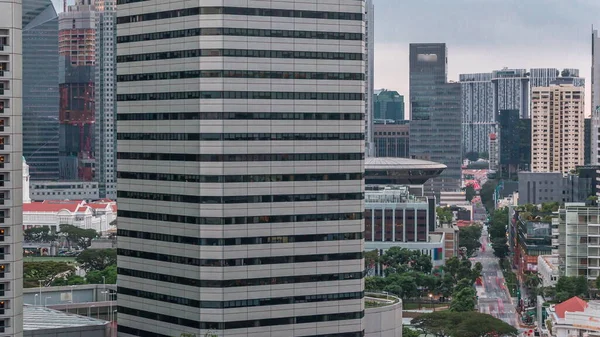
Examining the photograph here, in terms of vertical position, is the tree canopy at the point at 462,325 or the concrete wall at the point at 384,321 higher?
the concrete wall at the point at 384,321

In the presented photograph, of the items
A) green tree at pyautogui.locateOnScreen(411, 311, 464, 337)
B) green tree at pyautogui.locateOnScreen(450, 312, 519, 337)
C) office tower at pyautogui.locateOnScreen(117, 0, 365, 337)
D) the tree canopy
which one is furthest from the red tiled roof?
office tower at pyautogui.locateOnScreen(117, 0, 365, 337)

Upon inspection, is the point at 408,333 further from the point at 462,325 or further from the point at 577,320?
the point at 577,320

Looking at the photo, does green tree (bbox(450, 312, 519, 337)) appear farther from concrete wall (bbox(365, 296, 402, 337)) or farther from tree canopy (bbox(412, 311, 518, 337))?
concrete wall (bbox(365, 296, 402, 337))

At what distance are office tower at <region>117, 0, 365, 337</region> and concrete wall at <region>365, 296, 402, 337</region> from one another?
18.4 ft

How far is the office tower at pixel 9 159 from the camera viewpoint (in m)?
90.9

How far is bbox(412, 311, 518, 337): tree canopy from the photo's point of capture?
164m

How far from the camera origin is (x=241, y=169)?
11838 cm

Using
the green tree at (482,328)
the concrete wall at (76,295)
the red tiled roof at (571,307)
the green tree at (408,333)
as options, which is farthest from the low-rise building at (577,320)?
the concrete wall at (76,295)

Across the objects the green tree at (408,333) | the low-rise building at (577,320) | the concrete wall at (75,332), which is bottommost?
the green tree at (408,333)

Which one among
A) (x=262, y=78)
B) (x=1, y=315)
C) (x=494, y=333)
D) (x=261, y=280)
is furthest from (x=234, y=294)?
(x=494, y=333)

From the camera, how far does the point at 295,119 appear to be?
121312mm

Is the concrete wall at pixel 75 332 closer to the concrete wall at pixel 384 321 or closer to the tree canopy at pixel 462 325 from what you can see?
the concrete wall at pixel 384 321

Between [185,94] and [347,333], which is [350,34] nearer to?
[185,94]

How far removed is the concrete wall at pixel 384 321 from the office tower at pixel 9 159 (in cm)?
4526
